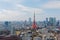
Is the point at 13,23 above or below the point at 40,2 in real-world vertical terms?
below

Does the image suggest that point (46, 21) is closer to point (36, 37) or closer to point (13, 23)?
point (36, 37)

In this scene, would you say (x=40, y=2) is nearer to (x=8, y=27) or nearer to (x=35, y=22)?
(x=35, y=22)

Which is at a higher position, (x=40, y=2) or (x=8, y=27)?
(x=40, y=2)

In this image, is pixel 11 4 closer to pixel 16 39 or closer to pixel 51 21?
pixel 16 39

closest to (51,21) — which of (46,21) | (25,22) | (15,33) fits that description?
(46,21)

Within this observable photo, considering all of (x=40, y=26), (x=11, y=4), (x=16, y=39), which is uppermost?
(x=11, y=4)

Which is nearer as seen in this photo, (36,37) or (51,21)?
(36,37)

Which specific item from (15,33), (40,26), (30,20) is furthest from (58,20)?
(15,33)

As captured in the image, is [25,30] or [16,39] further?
[25,30]
